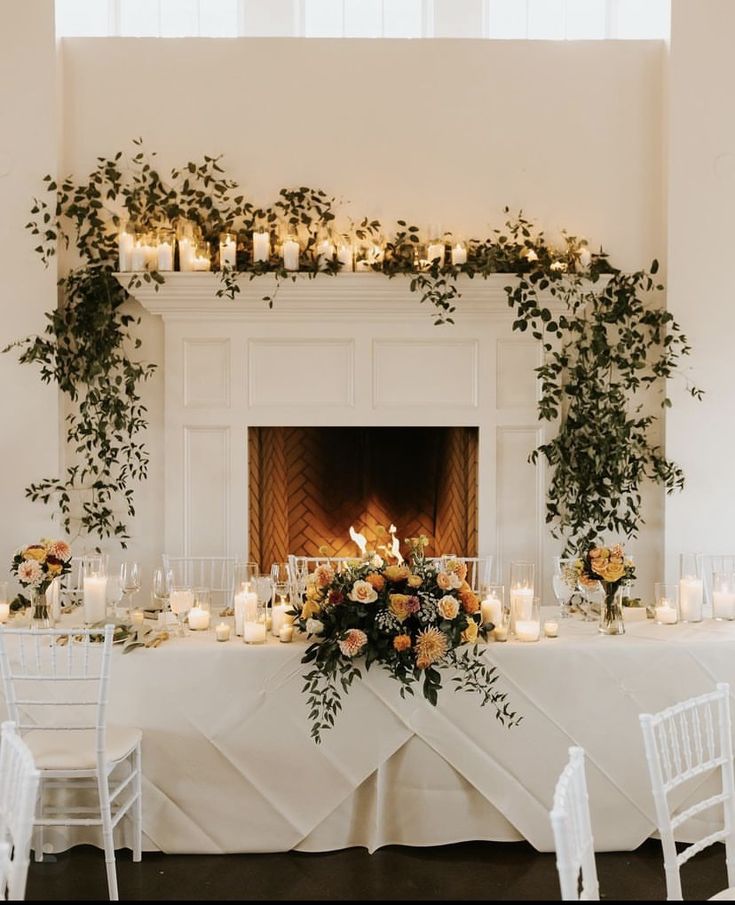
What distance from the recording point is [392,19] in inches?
215

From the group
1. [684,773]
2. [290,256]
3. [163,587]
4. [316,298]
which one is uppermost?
[290,256]

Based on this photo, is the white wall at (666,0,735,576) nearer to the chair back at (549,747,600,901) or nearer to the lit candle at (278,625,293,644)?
the lit candle at (278,625,293,644)

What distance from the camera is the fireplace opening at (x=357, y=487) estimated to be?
5555 mm

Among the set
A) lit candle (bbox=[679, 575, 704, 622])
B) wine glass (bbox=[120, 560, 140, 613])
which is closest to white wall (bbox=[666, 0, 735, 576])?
lit candle (bbox=[679, 575, 704, 622])

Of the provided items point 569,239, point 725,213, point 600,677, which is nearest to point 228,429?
point 569,239

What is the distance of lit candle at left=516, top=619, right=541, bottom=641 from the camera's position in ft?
11.7

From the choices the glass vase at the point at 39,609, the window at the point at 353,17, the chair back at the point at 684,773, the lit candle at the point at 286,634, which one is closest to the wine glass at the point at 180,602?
the lit candle at the point at 286,634

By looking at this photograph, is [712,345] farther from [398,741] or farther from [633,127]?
[398,741]

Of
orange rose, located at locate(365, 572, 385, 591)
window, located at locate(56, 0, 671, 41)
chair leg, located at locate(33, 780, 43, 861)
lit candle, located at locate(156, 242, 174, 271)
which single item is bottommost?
chair leg, located at locate(33, 780, 43, 861)

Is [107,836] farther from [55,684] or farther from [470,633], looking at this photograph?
[470,633]

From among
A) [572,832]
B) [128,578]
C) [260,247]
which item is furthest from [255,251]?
[572,832]

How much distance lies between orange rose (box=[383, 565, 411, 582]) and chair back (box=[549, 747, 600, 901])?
1.36 meters

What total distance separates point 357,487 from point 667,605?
2272 mm

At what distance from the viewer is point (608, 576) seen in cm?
356
